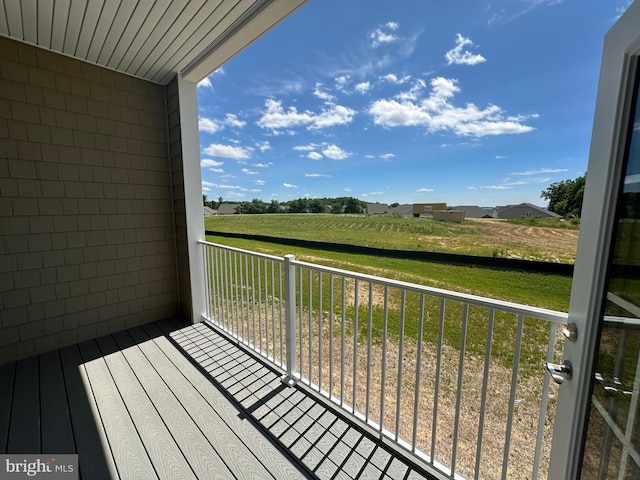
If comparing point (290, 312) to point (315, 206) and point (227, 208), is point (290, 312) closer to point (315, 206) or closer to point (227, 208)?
point (227, 208)

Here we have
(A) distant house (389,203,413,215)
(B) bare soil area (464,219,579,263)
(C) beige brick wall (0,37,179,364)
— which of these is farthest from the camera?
(A) distant house (389,203,413,215)

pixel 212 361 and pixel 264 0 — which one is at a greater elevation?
pixel 264 0

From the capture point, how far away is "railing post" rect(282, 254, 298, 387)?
6.86ft

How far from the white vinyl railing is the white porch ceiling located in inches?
73.5

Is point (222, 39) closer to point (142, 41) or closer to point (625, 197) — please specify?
point (142, 41)

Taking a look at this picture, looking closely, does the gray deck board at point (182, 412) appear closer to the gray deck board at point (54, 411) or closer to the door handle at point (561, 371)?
the gray deck board at point (54, 411)

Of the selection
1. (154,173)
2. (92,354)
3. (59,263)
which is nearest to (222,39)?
(154,173)

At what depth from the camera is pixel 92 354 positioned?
8.54 feet

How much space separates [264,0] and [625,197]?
2.35 metres

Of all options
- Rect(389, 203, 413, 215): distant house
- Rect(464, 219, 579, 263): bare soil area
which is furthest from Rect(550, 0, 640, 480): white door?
Rect(389, 203, 413, 215): distant house

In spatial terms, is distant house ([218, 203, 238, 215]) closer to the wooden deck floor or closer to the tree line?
the tree line

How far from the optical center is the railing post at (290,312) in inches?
82.4

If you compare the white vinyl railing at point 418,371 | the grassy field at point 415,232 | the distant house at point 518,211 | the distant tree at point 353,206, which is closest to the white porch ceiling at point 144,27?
the white vinyl railing at point 418,371

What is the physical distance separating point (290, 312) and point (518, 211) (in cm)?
836
